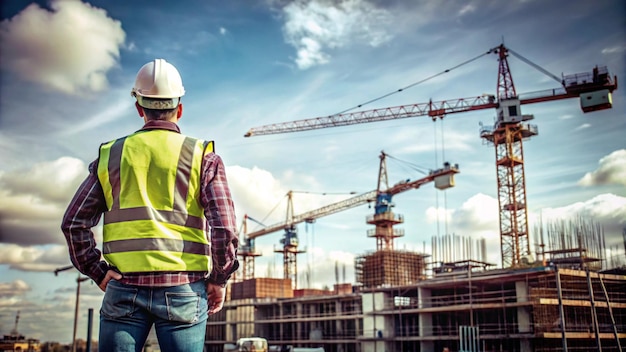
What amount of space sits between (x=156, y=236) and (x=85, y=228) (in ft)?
1.18

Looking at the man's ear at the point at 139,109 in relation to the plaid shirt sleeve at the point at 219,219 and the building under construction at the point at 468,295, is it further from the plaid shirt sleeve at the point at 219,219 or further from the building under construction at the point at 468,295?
the building under construction at the point at 468,295

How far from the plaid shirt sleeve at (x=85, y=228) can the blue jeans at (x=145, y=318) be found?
0.15 meters

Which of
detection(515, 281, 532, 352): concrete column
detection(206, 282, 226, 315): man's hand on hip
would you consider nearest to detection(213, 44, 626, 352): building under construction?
detection(515, 281, 532, 352): concrete column

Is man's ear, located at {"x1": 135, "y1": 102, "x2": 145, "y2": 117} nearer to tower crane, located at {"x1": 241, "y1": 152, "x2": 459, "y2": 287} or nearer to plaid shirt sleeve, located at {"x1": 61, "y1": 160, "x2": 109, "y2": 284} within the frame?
plaid shirt sleeve, located at {"x1": 61, "y1": 160, "x2": 109, "y2": 284}

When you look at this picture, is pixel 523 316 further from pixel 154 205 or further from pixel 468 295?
pixel 154 205

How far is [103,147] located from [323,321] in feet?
162

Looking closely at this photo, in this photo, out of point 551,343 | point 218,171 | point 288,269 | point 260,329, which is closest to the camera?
point 218,171

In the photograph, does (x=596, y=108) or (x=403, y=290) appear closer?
(x=403, y=290)

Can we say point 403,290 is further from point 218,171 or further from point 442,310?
point 218,171

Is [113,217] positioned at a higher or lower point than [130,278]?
higher

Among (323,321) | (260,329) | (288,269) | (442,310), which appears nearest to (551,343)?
(442,310)

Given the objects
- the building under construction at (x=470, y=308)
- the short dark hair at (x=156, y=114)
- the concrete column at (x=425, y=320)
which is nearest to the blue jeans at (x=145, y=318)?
the short dark hair at (x=156, y=114)

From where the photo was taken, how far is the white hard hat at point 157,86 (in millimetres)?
2738

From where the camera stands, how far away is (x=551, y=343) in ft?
104
